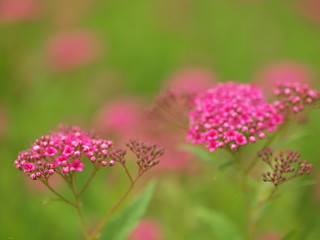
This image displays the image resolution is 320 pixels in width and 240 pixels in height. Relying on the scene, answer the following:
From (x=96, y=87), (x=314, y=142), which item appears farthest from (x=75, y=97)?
(x=314, y=142)

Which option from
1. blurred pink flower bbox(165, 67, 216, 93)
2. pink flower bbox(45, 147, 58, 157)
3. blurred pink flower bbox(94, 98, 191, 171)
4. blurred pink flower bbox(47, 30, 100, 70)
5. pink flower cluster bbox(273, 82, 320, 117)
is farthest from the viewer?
blurred pink flower bbox(47, 30, 100, 70)

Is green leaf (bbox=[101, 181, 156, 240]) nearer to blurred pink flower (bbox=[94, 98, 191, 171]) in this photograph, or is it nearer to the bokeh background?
the bokeh background

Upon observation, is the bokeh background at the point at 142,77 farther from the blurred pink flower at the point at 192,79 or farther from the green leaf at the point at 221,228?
the green leaf at the point at 221,228

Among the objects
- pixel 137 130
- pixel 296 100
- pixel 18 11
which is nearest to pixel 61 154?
pixel 296 100

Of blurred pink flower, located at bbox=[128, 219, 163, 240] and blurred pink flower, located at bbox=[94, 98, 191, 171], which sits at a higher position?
blurred pink flower, located at bbox=[94, 98, 191, 171]

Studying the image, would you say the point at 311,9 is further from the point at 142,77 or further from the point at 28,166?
the point at 28,166

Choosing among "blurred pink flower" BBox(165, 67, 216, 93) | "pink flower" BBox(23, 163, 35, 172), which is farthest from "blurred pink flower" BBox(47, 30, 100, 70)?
"pink flower" BBox(23, 163, 35, 172)

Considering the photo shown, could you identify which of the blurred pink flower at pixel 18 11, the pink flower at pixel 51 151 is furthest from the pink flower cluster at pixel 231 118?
the blurred pink flower at pixel 18 11
